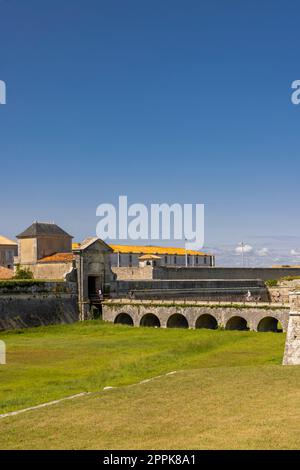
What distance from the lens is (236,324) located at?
164 ft

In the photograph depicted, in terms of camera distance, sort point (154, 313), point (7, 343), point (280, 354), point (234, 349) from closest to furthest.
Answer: point (280, 354) → point (234, 349) → point (7, 343) → point (154, 313)

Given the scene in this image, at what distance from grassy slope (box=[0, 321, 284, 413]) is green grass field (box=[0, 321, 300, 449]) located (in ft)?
0.18

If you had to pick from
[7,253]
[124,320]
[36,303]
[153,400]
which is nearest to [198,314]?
[124,320]

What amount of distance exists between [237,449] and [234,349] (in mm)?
25565

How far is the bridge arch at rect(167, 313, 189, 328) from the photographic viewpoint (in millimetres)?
52031

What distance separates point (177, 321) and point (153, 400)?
3623 centimetres

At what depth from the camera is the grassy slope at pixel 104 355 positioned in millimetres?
26234

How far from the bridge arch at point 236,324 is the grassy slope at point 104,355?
3677 mm

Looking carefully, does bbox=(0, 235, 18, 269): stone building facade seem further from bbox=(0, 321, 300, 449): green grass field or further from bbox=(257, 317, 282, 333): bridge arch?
bbox=(0, 321, 300, 449): green grass field

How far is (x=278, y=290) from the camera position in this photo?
73812 millimetres

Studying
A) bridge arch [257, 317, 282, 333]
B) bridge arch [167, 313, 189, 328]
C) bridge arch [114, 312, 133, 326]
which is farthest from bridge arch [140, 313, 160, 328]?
bridge arch [257, 317, 282, 333]

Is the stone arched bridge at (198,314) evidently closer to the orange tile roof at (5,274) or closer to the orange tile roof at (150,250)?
the orange tile roof at (5,274)

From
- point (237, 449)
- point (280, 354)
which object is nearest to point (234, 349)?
point (280, 354)
